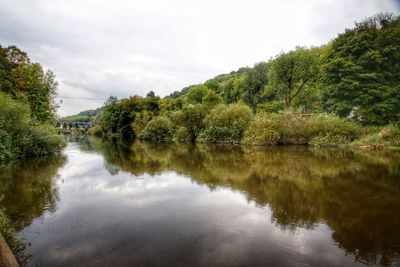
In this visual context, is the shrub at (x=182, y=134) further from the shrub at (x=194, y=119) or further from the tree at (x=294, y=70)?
the tree at (x=294, y=70)

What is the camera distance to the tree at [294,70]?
42406mm

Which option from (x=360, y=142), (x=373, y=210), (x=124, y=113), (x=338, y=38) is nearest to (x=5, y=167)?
(x=373, y=210)

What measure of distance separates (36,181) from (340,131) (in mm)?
29679

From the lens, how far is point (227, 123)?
40.1 m

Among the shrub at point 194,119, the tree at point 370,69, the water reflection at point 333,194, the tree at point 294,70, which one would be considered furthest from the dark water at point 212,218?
the shrub at point 194,119

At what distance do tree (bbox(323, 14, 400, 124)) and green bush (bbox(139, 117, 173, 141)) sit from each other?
99.9 feet

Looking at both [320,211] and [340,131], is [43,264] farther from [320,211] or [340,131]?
[340,131]

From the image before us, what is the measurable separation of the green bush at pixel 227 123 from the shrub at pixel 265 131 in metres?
2.97

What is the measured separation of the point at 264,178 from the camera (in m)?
13.2

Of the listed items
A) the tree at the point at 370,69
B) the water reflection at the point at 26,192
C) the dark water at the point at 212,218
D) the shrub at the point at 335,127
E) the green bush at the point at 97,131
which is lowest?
the water reflection at the point at 26,192

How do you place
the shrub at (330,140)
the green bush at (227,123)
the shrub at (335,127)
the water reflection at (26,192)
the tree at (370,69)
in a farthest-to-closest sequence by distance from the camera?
the green bush at (227,123)
the shrub at (335,127)
the shrub at (330,140)
the tree at (370,69)
the water reflection at (26,192)

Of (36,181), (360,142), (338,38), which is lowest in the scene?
→ (36,181)

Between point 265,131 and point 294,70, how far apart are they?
14.7m

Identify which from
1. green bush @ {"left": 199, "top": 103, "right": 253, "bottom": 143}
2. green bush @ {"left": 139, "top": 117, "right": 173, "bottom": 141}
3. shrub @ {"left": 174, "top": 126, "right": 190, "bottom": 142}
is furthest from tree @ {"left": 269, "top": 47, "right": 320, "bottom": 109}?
green bush @ {"left": 139, "top": 117, "right": 173, "bottom": 141}
